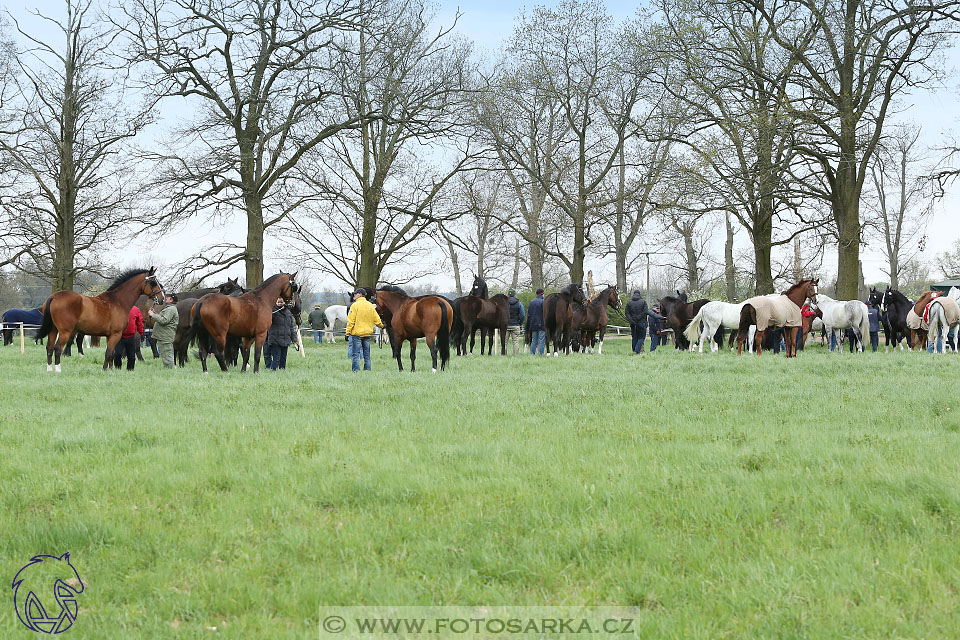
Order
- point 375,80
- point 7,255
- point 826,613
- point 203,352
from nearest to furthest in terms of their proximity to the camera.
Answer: point 826,613, point 203,352, point 375,80, point 7,255

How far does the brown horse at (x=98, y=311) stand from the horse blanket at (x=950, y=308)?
21418 mm

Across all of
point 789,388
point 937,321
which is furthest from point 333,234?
point 789,388

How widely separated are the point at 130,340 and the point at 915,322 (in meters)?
22.6

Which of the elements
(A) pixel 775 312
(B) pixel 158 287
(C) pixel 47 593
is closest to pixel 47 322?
(B) pixel 158 287

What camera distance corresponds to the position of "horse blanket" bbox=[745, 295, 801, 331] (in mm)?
20266

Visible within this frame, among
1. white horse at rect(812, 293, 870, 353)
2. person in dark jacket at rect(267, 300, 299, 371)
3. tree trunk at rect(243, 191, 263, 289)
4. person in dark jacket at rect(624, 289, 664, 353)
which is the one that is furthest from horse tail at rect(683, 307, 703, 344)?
tree trunk at rect(243, 191, 263, 289)

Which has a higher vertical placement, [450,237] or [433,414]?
[450,237]

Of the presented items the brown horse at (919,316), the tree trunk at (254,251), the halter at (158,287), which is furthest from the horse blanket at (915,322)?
the halter at (158,287)

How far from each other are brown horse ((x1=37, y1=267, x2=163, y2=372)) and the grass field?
6030 mm

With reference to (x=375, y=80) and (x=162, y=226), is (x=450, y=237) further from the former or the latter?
(x=162, y=226)

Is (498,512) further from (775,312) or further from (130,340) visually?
(775,312)

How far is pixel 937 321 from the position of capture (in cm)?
2364

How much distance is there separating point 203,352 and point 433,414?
889 cm

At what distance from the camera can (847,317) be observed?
2555cm
